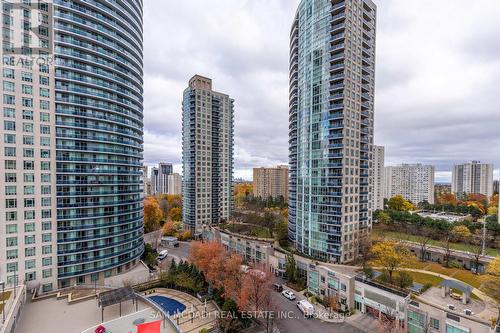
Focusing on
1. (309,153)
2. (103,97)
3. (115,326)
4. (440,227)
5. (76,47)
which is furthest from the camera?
(440,227)

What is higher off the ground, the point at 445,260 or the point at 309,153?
the point at 309,153

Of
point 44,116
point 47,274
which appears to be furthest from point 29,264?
point 44,116

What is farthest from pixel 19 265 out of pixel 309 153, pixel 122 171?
pixel 309 153

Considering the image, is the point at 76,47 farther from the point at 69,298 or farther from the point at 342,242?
the point at 342,242

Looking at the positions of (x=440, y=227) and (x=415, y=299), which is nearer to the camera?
(x=415, y=299)

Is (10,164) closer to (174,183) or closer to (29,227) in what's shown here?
(29,227)

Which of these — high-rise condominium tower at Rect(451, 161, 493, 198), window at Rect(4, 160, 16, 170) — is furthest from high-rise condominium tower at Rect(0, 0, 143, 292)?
high-rise condominium tower at Rect(451, 161, 493, 198)

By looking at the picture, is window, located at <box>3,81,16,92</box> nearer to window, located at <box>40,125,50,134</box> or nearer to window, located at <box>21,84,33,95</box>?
window, located at <box>21,84,33,95</box>
